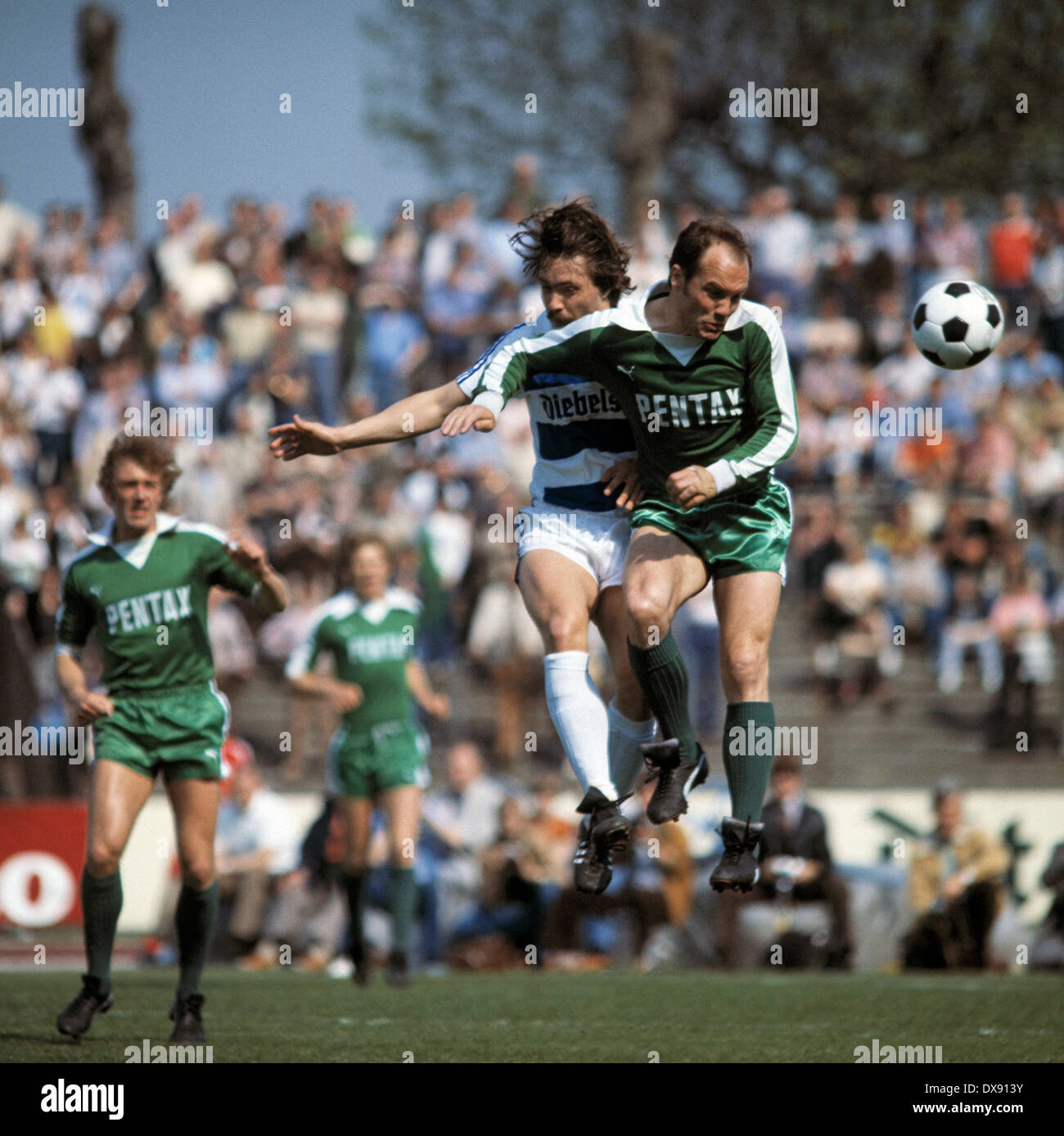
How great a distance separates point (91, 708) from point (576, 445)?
2.41 meters

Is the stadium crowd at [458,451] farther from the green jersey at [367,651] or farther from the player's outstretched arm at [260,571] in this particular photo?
the player's outstretched arm at [260,571]

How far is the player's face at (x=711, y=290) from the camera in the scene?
686 cm

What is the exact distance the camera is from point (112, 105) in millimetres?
26203

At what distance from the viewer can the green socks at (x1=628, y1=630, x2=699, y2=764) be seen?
721cm

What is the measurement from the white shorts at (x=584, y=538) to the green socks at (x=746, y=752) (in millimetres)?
849

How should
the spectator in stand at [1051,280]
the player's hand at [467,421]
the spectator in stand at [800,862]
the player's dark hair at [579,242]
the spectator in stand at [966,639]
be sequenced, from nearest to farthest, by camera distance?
the player's hand at [467,421]
the player's dark hair at [579,242]
the spectator in stand at [800,862]
the spectator in stand at [966,639]
the spectator in stand at [1051,280]

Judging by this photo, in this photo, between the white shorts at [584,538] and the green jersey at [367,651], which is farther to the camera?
the green jersey at [367,651]

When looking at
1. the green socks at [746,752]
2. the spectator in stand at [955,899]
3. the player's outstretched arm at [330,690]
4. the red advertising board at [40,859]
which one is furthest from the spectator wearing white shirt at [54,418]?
the green socks at [746,752]

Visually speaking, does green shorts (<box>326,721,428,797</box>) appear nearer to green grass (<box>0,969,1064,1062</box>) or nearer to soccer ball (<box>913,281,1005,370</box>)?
green grass (<box>0,969,1064,1062</box>)

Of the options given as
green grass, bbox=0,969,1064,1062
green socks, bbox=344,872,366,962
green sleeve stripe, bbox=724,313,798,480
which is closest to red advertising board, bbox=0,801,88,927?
green grass, bbox=0,969,1064,1062

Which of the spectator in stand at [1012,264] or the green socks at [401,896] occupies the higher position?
the spectator in stand at [1012,264]

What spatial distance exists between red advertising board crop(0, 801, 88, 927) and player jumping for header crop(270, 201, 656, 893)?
802 centimetres
